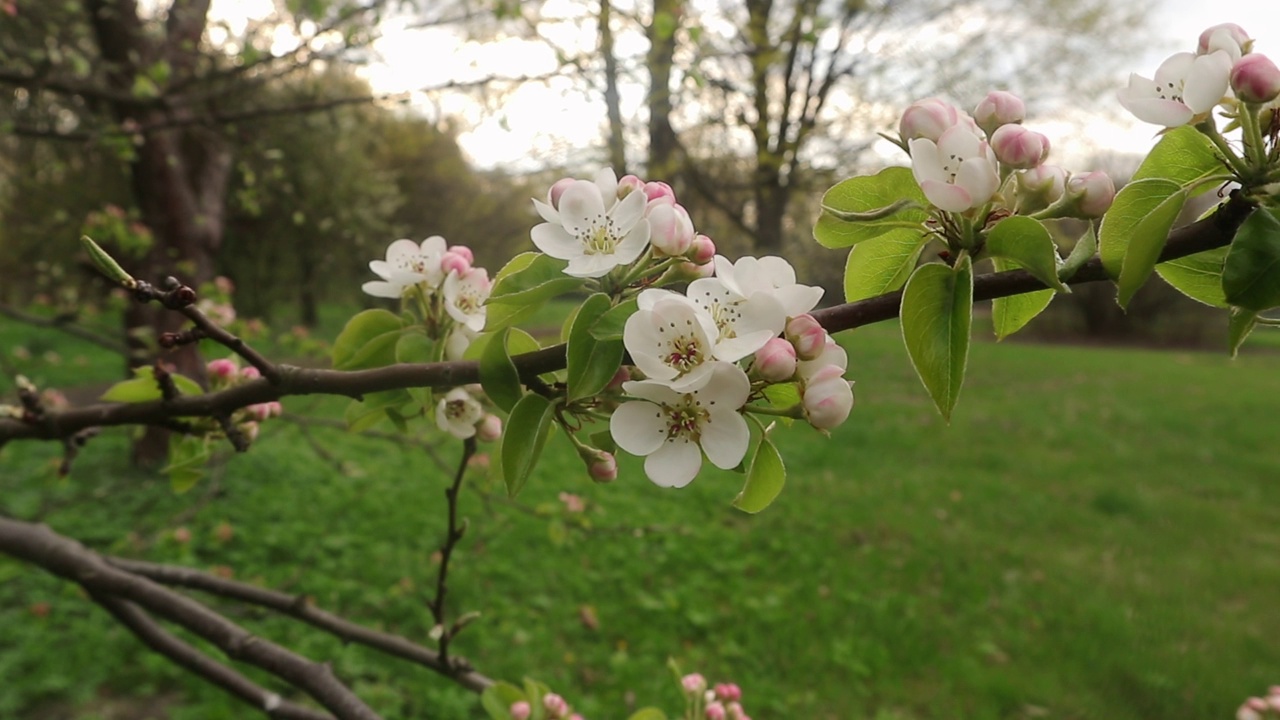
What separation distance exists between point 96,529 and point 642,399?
5.25 metres

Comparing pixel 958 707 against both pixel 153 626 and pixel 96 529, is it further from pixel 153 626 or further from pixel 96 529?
pixel 96 529

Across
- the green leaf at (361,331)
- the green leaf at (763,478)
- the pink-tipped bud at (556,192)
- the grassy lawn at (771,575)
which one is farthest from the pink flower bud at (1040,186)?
the grassy lawn at (771,575)

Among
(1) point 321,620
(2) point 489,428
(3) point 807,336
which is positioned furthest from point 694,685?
(3) point 807,336

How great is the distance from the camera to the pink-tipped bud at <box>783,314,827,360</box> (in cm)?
66

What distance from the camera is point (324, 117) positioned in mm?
10703

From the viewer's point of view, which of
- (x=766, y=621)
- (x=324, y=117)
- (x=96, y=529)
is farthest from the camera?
(x=324, y=117)

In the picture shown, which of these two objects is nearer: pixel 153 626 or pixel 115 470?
pixel 153 626

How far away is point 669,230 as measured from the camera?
734 millimetres

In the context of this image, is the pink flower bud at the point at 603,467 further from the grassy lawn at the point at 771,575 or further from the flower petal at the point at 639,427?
the grassy lawn at the point at 771,575

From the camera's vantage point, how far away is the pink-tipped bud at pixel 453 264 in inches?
39.0

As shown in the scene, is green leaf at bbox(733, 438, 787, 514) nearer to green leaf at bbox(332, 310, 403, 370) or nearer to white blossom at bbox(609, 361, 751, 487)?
white blossom at bbox(609, 361, 751, 487)

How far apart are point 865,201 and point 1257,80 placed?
307 millimetres

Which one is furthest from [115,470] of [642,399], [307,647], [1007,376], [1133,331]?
[1133,331]

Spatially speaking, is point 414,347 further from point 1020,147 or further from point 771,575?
point 771,575
